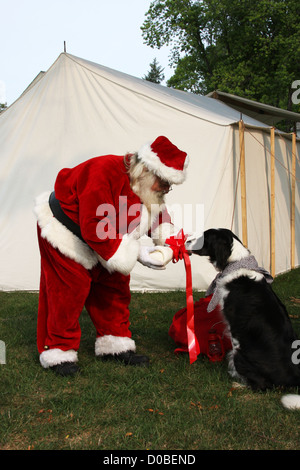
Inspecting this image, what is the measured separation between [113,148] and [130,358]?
3557mm

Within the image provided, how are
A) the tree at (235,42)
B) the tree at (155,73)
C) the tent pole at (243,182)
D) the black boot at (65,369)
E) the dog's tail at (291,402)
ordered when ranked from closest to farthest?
the dog's tail at (291,402) → the black boot at (65,369) → the tent pole at (243,182) → the tree at (235,42) → the tree at (155,73)

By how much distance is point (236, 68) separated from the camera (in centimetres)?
2045

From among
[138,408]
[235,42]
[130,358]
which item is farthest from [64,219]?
[235,42]

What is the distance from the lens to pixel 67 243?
289 cm

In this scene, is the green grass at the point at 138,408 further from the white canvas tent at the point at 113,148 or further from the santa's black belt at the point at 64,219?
the white canvas tent at the point at 113,148

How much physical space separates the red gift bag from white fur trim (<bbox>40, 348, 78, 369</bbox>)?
85 centimetres

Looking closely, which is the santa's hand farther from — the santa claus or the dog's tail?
the dog's tail

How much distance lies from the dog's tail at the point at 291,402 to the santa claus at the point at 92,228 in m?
1.04

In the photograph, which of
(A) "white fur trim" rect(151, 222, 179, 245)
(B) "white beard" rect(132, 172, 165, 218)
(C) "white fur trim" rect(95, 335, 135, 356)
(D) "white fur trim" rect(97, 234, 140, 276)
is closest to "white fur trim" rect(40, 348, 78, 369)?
(C) "white fur trim" rect(95, 335, 135, 356)

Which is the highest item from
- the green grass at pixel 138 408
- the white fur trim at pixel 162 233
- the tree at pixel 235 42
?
the tree at pixel 235 42

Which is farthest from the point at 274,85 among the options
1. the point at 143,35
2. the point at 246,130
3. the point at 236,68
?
the point at 246,130

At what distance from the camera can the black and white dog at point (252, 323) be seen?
269 cm

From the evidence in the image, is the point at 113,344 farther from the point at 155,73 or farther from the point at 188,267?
the point at 155,73

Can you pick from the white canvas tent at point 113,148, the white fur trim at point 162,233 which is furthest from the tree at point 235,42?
the white fur trim at point 162,233
